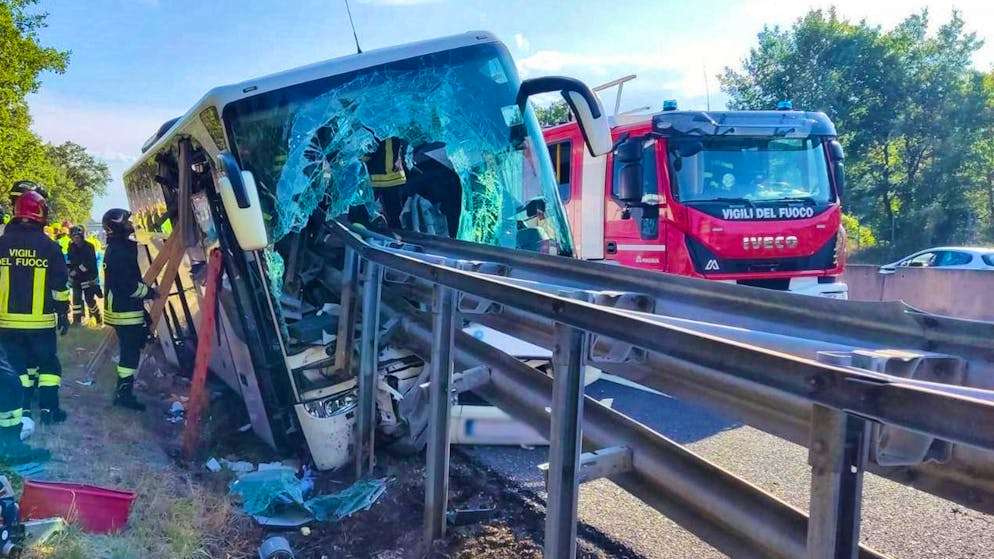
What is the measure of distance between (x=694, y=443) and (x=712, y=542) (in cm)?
313

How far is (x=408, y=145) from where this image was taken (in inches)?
197

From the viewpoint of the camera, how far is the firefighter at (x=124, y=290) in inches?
233

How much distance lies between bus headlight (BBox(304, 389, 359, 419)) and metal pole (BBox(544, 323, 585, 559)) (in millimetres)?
2049

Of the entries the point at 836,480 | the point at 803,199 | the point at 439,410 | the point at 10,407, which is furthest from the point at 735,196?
the point at 10,407

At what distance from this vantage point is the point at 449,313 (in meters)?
3.13

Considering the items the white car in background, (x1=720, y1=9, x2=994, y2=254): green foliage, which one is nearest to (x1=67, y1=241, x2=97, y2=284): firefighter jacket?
the white car in background

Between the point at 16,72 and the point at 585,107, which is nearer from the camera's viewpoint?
the point at 585,107

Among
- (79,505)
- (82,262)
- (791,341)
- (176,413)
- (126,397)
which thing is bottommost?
(176,413)

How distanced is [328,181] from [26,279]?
2430 millimetres

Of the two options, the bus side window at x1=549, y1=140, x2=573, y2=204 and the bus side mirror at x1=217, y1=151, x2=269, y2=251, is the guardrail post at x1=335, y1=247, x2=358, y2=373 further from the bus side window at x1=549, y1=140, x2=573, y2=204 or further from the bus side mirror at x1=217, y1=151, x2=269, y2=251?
the bus side window at x1=549, y1=140, x2=573, y2=204

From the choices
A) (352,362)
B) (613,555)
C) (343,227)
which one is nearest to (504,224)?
(343,227)

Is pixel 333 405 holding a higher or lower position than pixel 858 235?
lower

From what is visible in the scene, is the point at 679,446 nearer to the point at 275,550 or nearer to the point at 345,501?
the point at 275,550

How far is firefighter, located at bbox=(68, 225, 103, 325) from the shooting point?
9656 mm
